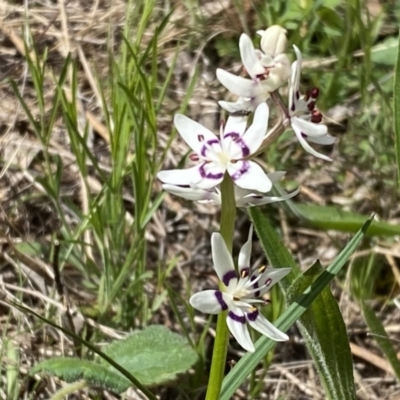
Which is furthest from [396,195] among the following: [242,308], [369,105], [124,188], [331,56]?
[242,308]

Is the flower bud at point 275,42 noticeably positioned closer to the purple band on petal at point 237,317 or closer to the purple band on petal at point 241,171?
the purple band on petal at point 241,171

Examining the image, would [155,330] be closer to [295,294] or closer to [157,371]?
[157,371]

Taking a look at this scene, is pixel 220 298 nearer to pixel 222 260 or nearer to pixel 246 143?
pixel 222 260

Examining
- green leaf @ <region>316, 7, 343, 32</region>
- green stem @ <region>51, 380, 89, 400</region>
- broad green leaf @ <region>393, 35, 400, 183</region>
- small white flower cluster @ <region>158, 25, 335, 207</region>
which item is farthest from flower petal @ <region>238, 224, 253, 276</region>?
green leaf @ <region>316, 7, 343, 32</region>

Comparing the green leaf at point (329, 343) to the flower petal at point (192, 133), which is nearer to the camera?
the flower petal at point (192, 133)

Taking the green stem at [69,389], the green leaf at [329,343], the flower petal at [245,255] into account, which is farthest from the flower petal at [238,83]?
the green stem at [69,389]
